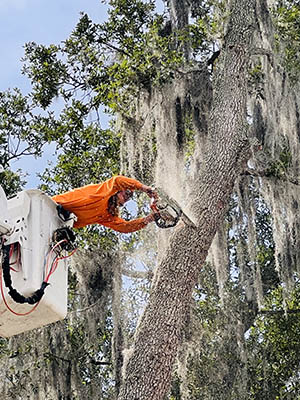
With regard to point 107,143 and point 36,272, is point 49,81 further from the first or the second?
point 36,272

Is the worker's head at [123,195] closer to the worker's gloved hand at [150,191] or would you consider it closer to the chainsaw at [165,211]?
the worker's gloved hand at [150,191]

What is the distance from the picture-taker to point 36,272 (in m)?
4.70

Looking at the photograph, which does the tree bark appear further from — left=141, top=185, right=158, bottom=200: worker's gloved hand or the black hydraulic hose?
the black hydraulic hose

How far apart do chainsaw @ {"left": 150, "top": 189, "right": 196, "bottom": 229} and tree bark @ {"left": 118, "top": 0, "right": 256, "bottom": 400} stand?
45 centimetres

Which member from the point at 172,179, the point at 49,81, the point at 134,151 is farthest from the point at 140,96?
the point at 49,81

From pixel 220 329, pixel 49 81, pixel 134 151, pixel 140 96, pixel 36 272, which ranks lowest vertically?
pixel 36 272

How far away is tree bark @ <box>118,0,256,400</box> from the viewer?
6.09 metres

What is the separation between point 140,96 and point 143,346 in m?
3.17

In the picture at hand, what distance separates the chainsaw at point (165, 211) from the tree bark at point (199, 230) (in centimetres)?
45

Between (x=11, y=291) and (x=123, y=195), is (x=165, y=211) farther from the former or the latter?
(x=11, y=291)

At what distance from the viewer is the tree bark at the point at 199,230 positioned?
6090 millimetres

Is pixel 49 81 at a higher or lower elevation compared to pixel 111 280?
higher

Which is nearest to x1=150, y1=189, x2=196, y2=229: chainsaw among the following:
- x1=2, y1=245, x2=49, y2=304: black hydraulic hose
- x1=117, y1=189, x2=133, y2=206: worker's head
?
x1=117, y1=189, x2=133, y2=206: worker's head

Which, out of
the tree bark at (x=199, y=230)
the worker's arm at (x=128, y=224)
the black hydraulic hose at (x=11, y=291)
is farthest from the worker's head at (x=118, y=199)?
the black hydraulic hose at (x=11, y=291)
